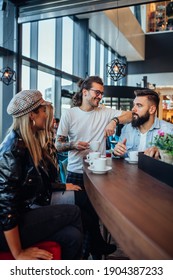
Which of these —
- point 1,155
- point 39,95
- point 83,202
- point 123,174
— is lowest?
point 83,202

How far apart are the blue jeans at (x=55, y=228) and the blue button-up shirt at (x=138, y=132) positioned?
963 mm

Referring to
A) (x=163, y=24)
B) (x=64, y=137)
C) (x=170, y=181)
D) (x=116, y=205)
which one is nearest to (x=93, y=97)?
(x=64, y=137)

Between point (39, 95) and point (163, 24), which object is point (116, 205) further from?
point (163, 24)

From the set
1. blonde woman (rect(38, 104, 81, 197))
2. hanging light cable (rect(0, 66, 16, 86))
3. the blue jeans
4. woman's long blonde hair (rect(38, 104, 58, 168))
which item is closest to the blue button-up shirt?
blonde woman (rect(38, 104, 81, 197))

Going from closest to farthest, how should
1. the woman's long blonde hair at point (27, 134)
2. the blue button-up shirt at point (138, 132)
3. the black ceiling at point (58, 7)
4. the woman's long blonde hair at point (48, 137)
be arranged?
the woman's long blonde hair at point (27, 134)
the woman's long blonde hair at point (48, 137)
the blue button-up shirt at point (138, 132)
the black ceiling at point (58, 7)

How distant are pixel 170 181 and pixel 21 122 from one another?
698mm

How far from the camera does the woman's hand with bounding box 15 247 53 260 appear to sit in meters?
1.07

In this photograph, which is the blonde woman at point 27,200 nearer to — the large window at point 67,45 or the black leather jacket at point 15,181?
the black leather jacket at point 15,181

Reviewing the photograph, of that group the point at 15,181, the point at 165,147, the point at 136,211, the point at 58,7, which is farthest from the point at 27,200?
the point at 58,7

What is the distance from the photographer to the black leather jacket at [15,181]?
1.09 metres

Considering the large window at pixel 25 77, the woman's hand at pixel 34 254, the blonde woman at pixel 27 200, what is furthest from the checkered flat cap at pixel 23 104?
the large window at pixel 25 77

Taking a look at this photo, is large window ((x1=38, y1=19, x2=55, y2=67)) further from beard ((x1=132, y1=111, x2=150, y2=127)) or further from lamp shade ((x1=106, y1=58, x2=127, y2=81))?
beard ((x1=132, y1=111, x2=150, y2=127))

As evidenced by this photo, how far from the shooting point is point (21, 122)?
125cm

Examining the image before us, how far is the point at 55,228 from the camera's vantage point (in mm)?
1221
